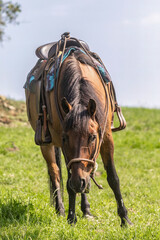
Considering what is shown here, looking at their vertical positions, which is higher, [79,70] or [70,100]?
[79,70]

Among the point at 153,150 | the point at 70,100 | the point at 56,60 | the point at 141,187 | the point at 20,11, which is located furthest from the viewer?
the point at 20,11

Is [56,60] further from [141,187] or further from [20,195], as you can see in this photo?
[141,187]

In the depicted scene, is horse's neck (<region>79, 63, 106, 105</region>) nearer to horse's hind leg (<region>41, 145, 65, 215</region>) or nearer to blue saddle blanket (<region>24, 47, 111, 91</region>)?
blue saddle blanket (<region>24, 47, 111, 91</region>)

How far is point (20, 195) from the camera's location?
17.4 feet

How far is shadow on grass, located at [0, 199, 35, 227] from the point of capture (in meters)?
4.24

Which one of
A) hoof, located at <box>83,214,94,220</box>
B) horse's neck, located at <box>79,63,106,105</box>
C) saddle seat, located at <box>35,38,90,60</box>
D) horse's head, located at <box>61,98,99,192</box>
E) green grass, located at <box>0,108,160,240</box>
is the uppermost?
saddle seat, located at <box>35,38,90,60</box>

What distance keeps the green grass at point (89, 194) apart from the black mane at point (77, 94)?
3.82 feet

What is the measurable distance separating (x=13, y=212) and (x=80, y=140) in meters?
1.66

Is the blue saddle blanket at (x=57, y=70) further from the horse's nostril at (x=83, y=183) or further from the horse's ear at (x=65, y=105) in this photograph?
the horse's nostril at (x=83, y=183)

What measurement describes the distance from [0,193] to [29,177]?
1530mm

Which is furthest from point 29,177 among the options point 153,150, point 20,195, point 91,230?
point 153,150

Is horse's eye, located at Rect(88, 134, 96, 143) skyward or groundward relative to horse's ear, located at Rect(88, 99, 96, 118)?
groundward

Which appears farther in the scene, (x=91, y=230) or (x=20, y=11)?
(x=20, y=11)

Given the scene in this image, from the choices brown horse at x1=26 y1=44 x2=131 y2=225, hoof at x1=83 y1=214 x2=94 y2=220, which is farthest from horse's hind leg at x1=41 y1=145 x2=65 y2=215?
hoof at x1=83 y1=214 x2=94 y2=220
